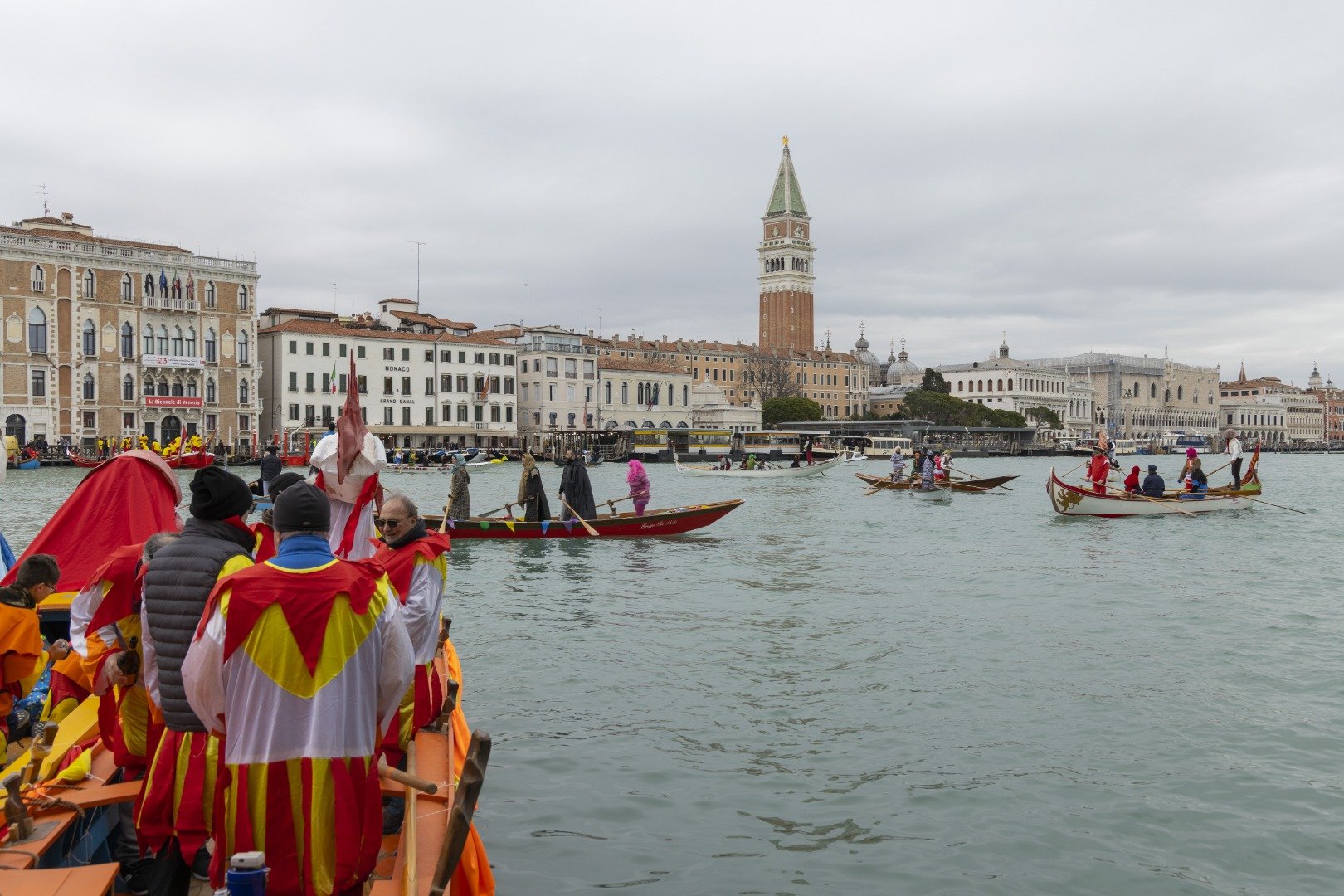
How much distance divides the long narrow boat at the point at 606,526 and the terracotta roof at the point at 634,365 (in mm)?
57052

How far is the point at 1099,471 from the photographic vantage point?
80.1ft

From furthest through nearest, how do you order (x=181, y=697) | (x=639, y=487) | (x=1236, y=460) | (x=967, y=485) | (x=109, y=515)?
(x=967, y=485) < (x=1236, y=460) < (x=639, y=487) < (x=109, y=515) < (x=181, y=697)

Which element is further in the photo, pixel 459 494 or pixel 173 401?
pixel 173 401

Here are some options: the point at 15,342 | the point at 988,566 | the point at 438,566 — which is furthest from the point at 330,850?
the point at 15,342

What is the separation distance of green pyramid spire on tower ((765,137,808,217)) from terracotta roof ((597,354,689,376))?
42644 mm

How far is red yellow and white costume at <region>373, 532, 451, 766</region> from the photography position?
14.1 feet

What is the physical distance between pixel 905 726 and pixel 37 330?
5356cm

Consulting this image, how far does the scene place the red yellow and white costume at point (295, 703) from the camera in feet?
9.86

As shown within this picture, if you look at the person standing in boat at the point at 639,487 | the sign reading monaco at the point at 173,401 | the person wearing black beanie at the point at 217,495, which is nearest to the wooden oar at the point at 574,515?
the person standing in boat at the point at 639,487

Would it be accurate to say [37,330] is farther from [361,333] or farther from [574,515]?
[574,515]

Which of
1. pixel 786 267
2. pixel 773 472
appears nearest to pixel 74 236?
pixel 773 472

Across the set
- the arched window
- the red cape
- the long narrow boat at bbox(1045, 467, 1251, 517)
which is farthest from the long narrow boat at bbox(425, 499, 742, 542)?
the arched window

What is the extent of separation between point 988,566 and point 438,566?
42.4 ft

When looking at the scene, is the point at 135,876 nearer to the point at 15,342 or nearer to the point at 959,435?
the point at 15,342
